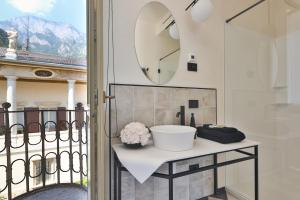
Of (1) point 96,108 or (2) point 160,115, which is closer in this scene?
(1) point 96,108

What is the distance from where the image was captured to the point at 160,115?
139 cm

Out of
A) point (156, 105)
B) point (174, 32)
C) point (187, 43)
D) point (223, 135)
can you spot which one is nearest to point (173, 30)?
point (174, 32)

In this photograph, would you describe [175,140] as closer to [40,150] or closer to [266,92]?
[266,92]

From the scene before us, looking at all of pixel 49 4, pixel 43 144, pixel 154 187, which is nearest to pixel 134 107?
pixel 154 187

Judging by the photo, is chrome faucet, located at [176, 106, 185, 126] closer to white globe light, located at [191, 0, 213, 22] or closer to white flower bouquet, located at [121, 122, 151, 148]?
white flower bouquet, located at [121, 122, 151, 148]

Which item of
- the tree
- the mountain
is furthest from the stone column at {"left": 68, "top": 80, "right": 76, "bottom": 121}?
the tree

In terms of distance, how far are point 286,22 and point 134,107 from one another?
6.19 feet

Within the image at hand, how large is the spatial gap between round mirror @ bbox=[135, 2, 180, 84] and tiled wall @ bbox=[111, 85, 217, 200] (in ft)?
0.48

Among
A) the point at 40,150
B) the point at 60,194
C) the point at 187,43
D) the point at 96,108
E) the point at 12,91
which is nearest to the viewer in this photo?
the point at 96,108

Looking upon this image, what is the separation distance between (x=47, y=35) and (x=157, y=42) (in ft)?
4.59

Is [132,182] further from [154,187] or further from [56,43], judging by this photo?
[56,43]

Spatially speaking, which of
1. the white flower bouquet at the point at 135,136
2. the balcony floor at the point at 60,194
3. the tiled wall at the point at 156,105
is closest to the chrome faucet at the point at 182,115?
the tiled wall at the point at 156,105

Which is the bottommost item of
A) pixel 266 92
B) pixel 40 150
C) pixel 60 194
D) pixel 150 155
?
pixel 60 194

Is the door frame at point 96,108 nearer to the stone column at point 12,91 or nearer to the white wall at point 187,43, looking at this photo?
the white wall at point 187,43
